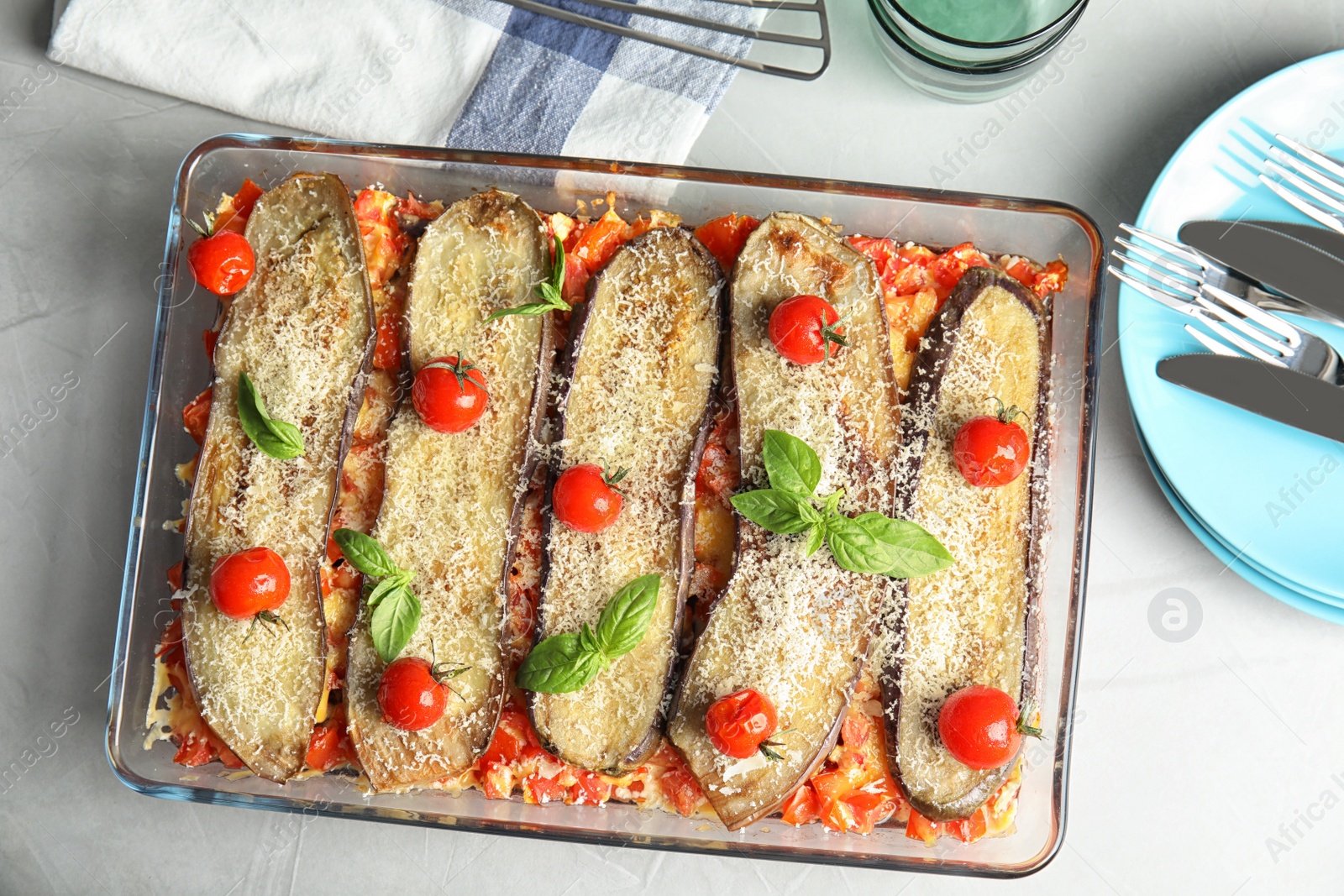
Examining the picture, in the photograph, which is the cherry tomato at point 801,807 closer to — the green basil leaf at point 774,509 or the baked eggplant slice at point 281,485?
the green basil leaf at point 774,509

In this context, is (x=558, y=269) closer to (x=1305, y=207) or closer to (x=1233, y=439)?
(x=1233, y=439)

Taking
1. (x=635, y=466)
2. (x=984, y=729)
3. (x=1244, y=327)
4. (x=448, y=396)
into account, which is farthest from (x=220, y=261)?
(x=1244, y=327)

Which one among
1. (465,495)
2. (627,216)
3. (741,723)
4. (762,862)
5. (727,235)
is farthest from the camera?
(762,862)

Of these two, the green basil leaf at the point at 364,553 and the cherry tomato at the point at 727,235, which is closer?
the green basil leaf at the point at 364,553

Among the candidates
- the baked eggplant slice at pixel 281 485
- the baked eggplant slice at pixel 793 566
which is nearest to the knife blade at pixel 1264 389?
the baked eggplant slice at pixel 793 566

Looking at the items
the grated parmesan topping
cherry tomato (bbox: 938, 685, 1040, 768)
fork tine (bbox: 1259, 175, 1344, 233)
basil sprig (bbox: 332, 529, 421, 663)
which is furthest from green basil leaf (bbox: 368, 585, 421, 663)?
fork tine (bbox: 1259, 175, 1344, 233)

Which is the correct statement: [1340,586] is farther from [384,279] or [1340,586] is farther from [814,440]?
[384,279]
